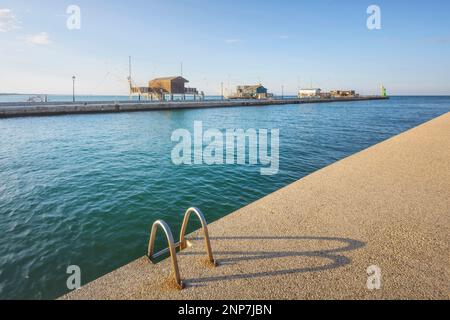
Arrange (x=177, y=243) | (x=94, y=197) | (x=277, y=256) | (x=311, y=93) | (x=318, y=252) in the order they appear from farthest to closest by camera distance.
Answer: (x=311, y=93)
(x=94, y=197)
(x=318, y=252)
(x=277, y=256)
(x=177, y=243)

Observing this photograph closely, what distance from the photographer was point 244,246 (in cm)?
542

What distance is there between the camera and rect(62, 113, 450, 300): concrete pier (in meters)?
4.18

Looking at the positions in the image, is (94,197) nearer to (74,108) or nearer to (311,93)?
(74,108)

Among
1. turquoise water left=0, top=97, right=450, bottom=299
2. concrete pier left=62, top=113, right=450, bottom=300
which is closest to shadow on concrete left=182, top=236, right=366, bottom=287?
concrete pier left=62, top=113, right=450, bottom=300

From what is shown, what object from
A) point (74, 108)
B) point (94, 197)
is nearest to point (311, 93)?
point (74, 108)

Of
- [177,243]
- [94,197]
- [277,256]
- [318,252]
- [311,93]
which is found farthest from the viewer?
[311,93]

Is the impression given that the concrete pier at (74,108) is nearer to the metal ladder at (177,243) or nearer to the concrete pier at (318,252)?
the concrete pier at (318,252)

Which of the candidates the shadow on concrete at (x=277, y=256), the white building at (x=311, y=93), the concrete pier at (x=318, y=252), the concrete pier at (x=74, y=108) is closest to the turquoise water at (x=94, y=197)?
the concrete pier at (x=318, y=252)

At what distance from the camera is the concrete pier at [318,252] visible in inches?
164

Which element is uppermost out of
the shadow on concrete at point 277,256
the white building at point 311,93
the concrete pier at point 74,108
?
the white building at point 311,93

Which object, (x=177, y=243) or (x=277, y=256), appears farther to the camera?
(x=277, y=256)

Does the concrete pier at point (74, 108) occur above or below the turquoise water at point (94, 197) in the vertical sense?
above

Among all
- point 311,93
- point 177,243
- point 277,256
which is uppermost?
point 311,93

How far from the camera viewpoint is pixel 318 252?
17.0ft
